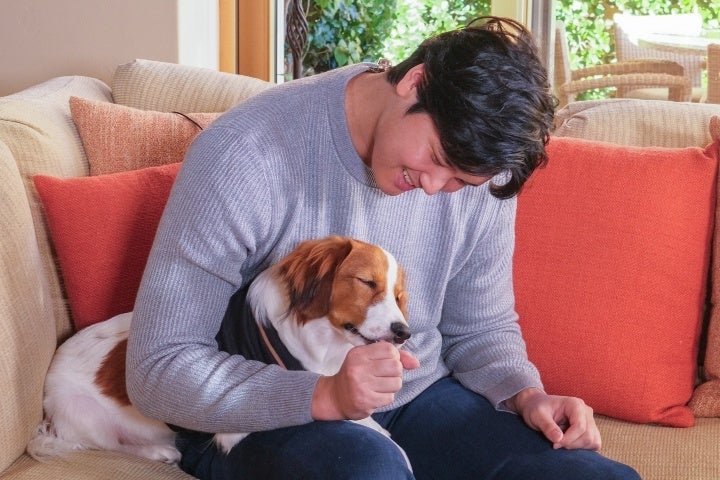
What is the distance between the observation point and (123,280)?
1.71 m

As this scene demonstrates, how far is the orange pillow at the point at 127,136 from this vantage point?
77.0 inches

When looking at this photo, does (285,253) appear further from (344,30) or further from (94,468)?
(344,30)

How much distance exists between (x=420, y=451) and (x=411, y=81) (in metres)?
0.57

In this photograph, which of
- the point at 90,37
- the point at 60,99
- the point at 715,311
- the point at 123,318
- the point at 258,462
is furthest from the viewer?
the point at 90,37

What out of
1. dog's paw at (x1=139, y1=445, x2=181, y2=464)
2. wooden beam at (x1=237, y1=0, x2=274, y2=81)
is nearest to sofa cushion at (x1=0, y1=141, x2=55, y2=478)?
dog's paw at (x1=139, y1=445, x2=181, y2=464)

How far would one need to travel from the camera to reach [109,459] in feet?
4.91

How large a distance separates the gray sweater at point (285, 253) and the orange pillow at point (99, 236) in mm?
390

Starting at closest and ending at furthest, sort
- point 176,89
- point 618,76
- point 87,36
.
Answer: point 176,89
point 87,36
point 618,76

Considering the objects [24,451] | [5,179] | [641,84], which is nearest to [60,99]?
[5,179]

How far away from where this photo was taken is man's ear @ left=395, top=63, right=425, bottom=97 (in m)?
1.30

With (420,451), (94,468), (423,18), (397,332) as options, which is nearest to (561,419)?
(420,451)

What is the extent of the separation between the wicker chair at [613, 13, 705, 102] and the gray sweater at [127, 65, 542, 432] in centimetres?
224

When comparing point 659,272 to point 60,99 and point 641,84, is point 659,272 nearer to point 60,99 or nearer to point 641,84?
point 60,99

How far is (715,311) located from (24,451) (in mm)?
1268
